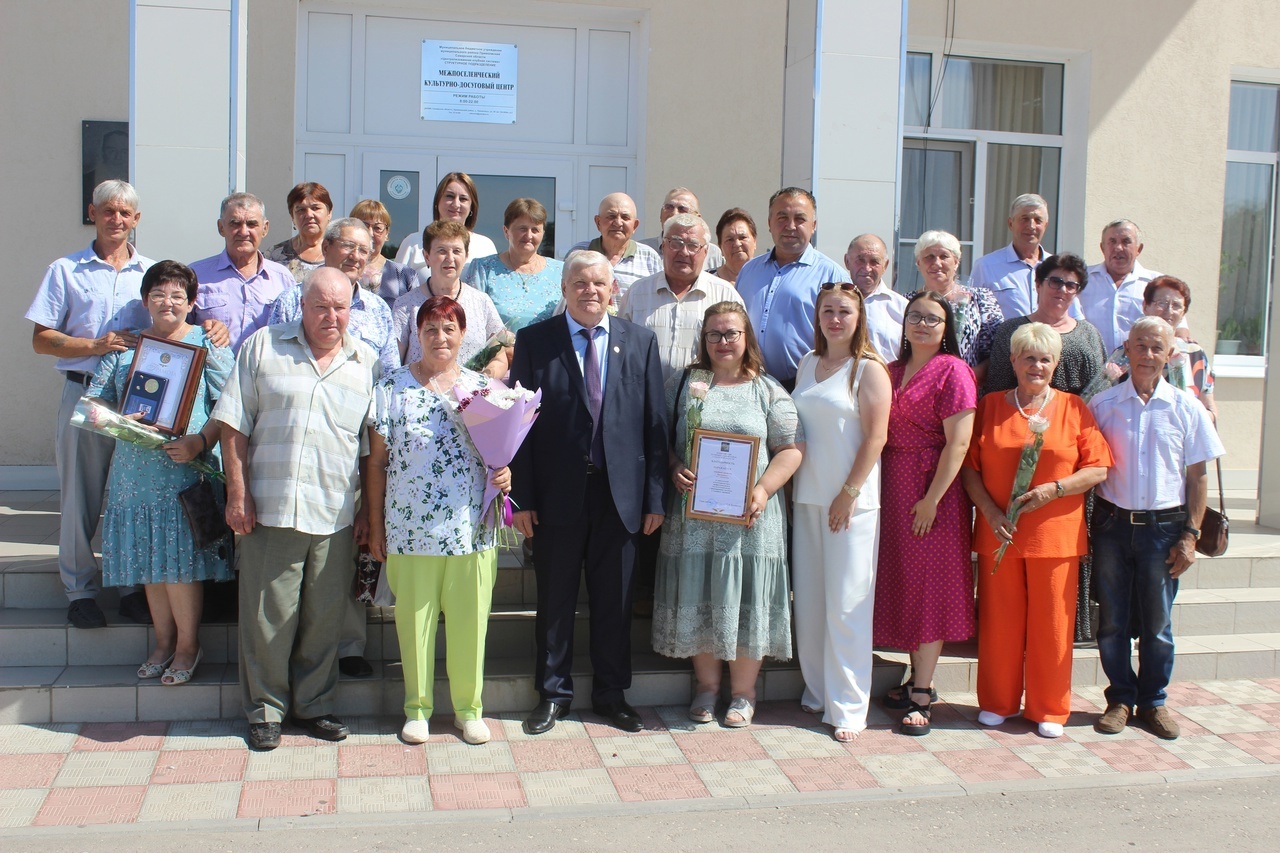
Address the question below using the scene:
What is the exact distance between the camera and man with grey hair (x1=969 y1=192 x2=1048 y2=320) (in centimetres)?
622

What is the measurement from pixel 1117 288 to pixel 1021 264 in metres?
0.57

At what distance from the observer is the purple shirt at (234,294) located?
5.04 meters

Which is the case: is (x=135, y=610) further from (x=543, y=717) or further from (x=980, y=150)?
(x=980, y=150)

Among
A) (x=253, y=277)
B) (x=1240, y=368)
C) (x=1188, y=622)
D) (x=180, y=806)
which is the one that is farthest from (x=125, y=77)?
(x=1240, y=368)

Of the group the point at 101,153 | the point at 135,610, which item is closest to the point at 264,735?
the point at 135,610

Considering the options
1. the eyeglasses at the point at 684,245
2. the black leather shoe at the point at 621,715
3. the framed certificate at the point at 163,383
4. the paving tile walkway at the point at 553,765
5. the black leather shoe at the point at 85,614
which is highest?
the eyeglasses at the point at 684,245

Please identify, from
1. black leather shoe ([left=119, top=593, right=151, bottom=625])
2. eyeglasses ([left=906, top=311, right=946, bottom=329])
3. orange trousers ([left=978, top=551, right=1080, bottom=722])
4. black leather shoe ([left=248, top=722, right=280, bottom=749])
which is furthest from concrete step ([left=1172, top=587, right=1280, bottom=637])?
black leather shoe ([left=119, top=593, right=151, bottom=625])

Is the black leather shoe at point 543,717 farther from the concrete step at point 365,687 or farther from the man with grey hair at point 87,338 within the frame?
the man with grey hair at point 87,338

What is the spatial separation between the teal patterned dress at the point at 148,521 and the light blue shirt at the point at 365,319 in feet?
1.46

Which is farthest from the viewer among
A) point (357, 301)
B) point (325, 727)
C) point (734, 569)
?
point (357, 301)

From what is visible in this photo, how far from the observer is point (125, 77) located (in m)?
7.56

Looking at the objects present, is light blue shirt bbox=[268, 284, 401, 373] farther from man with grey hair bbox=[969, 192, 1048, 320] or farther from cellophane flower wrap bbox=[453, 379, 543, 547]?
man with grey hair bbox=[969, 192, 1048, 320]

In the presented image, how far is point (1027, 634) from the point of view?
4902 mm

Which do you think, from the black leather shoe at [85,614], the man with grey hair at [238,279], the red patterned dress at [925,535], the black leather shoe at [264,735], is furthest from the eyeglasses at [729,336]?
the black leather shoe at [85,614]
